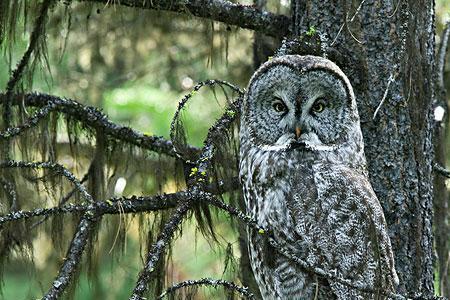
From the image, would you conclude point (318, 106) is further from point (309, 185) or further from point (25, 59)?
point (25, 59)

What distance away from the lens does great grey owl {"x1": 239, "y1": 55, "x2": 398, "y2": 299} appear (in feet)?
12.2

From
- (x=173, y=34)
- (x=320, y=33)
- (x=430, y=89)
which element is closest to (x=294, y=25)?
(x=320, y=33)

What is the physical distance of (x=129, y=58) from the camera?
6.83m

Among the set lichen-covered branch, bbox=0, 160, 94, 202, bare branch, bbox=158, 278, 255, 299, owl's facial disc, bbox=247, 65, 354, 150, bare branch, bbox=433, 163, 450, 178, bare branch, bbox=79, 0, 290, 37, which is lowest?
bare branch, bbox=158, 278, 255, 299

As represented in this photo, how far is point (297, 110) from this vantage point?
3.90 meters

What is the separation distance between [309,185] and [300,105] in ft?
1.16

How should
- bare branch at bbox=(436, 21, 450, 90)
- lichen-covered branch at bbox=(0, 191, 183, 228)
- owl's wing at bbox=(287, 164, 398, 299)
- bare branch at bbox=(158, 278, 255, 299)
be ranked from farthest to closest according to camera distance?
bare branch at bbox=(436, 21, 450, 90)
owl's wing at bbox=(287, 164, 398, 299)
lichen-covered branch at bbox=(0, 191, 183, 228)
bare branch at bbox=(158, 278, 255, 299)

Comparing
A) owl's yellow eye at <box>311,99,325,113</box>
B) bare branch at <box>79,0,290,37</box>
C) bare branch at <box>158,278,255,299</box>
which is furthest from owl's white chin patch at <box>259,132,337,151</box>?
bare branch at <box>158,278,255,299</box>

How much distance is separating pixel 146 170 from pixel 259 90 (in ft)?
2.99

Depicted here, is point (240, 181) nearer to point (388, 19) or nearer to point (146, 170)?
point (146, 170)

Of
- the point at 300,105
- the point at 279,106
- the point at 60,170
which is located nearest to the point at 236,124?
the point at 279,106

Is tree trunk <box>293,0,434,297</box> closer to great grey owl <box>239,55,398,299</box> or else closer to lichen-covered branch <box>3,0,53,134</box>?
great grey owl <box>239,55,398,299</box>

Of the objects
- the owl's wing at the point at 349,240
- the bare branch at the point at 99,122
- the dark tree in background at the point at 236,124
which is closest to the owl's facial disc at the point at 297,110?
the dark tree in background at the point at 236,124

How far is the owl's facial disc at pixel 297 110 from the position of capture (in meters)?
3.83
